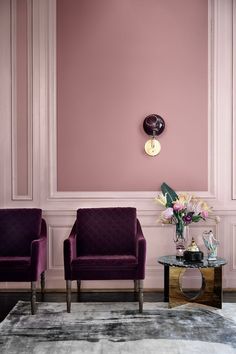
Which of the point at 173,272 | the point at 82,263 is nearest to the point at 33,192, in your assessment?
the point at 82,263

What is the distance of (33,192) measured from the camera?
505 cm

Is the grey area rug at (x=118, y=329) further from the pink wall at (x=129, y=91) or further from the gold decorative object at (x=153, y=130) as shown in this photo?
the gold decorative object at (x=153, y=130)

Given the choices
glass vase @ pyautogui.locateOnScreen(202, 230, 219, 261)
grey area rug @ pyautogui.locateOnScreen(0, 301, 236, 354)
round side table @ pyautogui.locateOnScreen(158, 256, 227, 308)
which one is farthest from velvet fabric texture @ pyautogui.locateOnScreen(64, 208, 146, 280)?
glass vase @ pyautogui.locateOnScreen(202, 230, 219, 261)

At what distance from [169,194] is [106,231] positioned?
76 centimetres

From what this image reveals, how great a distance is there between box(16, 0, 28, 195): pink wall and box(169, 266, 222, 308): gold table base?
1879 mm

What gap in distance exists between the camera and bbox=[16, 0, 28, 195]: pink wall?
5055 millimetres

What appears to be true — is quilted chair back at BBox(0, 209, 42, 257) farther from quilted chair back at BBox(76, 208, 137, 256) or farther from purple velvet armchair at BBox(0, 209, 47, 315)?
quilted chair back at BBox(76, 208, 137, 256)

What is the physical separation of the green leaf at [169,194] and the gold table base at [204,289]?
0.76 m

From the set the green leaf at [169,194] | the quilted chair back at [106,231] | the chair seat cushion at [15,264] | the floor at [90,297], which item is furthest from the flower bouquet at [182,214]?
the chair seat cushion at [15,264]

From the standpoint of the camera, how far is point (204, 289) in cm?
429

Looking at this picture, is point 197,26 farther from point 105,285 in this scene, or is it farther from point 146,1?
point 105,285

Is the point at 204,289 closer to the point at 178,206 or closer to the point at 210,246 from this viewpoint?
the point at 210,246

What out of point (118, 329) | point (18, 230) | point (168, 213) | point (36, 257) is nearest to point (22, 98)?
point (18, 230)

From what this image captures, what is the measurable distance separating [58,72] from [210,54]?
5.47ft
